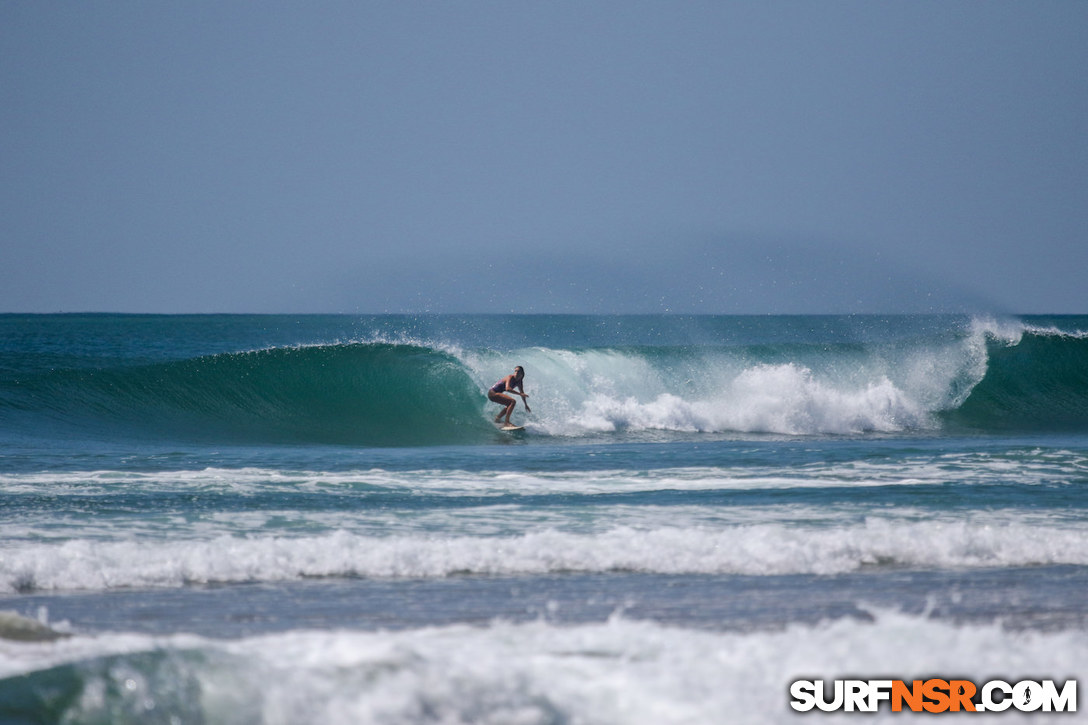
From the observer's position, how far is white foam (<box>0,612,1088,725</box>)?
3521mm

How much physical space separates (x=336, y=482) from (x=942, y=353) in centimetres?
1458

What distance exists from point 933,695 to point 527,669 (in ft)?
5.09

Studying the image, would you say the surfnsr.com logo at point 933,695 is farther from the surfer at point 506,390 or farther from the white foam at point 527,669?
the surfer at point 506,390

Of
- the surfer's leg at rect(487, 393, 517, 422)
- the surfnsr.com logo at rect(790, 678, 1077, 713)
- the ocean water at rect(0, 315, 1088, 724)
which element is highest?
the surfer's leg at rect(487, 393, 517, 422)

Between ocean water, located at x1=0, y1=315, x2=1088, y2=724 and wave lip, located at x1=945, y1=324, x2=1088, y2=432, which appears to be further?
wave lip, located at x1=945, y1=324, x2=1088, y2=432

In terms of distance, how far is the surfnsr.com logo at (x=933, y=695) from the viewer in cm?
356

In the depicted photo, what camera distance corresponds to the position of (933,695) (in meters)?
3.64

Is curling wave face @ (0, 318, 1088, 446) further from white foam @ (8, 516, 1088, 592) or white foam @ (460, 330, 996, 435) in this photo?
white foam @ (8, 516, 1088, 592)

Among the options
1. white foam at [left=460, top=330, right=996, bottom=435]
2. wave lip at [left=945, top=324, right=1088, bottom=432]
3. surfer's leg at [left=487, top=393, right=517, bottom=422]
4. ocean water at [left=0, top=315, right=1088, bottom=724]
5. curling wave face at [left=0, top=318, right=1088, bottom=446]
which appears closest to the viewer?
ocean water at [left=0, top=315, right=1088, bottom=724]

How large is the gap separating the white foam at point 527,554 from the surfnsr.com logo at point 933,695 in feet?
6.83

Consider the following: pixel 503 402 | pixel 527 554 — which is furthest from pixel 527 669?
pixel 503 402

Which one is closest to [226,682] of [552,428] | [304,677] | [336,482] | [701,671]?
[304,677]

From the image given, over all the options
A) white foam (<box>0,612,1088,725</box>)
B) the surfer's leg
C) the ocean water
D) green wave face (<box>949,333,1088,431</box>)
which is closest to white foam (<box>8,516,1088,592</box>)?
the ocean water

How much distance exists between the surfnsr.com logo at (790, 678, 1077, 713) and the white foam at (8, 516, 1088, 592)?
2083 millimetres
